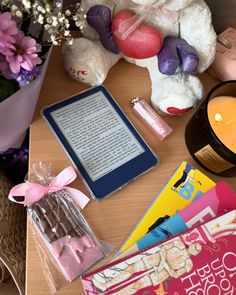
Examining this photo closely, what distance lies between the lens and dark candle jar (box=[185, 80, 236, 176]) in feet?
1.86

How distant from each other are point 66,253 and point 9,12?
327mm

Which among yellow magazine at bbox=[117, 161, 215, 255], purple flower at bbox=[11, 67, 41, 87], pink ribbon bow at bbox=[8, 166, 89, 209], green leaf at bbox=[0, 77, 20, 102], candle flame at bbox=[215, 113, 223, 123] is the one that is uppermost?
purple flower at bbox=[11, 67, 41, 87]

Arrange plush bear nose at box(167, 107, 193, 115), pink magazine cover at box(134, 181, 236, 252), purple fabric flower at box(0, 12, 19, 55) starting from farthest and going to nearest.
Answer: plush bear nose at box(167, 107, 193, 115) → pink magazine cover at box(134, 181, 236, 252) → purple fabric flower at box(0, 12, 19, 55)

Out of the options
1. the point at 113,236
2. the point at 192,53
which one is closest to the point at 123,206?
the point at 113,236

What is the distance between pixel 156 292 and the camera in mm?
459

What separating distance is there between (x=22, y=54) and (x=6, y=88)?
0.22ft

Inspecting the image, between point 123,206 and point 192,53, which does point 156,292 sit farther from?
point 192,53

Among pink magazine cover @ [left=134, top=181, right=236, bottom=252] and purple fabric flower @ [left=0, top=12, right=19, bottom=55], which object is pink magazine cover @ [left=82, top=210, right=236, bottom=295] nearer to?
pink magazine cover @ [left=134, top=181, right=236, bottom=252]

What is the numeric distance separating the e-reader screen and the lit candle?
0.42 feet

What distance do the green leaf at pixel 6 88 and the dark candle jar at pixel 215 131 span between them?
0.28 m

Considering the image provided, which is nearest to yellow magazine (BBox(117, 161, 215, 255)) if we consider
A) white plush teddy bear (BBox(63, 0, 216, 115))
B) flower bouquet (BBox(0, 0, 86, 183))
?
white plush teddy bear (BBox(63, 0, 216, 115))

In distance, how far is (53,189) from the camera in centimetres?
56

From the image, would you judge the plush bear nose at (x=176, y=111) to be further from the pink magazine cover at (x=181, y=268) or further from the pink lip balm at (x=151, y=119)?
the pink magazine cover at (x=181, y=268)

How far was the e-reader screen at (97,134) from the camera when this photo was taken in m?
0.59
